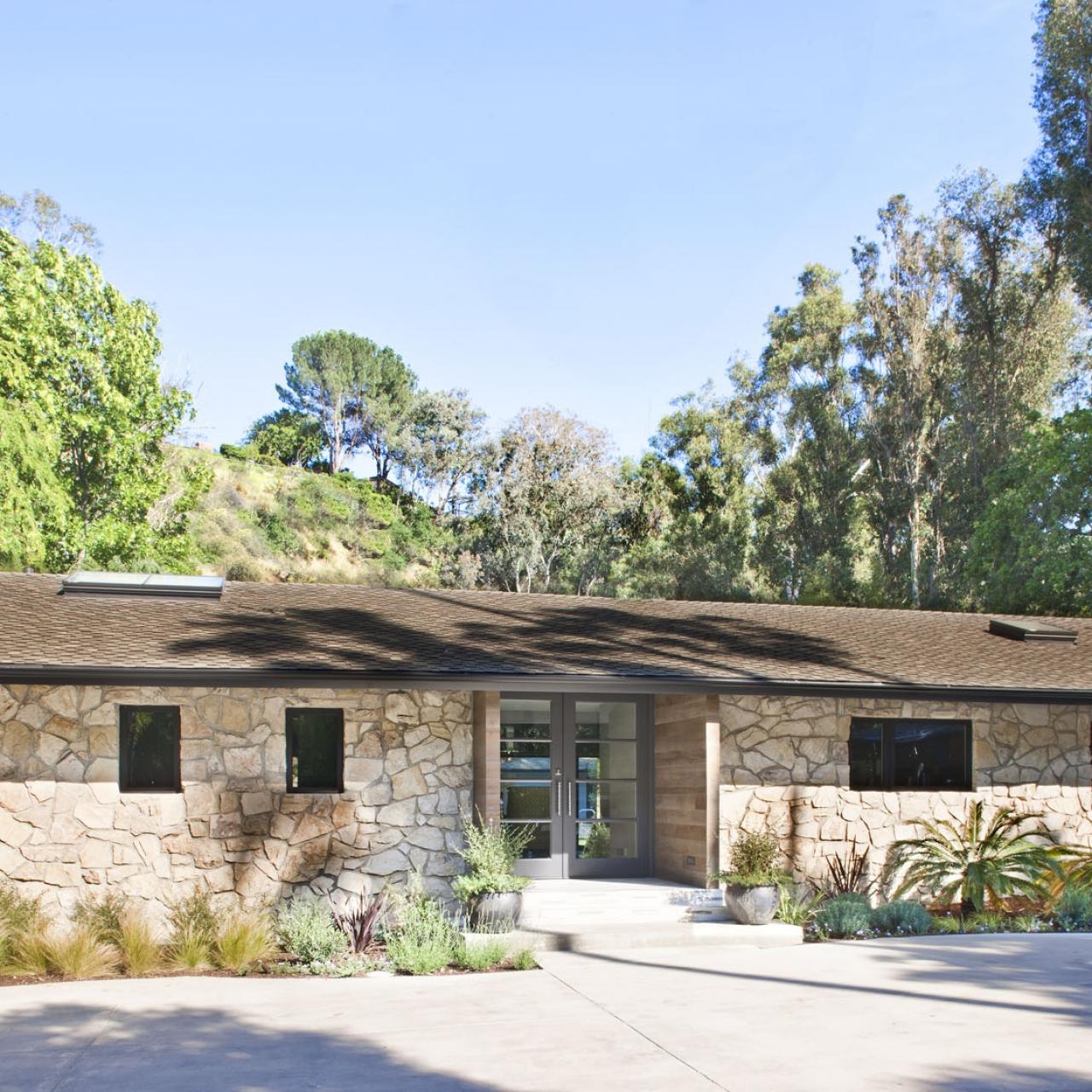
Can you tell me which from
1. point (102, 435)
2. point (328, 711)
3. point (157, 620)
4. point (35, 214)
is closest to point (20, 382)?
point (102, 435)

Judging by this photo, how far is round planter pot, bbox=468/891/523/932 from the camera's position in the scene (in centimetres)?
1042

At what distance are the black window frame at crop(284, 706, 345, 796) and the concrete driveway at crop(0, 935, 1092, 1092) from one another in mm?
2231

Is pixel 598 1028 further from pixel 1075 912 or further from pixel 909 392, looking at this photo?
pixel 909 392

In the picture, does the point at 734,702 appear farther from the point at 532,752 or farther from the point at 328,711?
the point at 328,711

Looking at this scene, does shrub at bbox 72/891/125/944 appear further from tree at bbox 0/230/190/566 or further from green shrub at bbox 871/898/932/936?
tree at bbox 0/230/190/566

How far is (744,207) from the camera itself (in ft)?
64.0

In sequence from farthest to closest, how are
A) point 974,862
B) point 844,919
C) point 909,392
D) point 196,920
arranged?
point 909,392, point 974,862, point 844,919, point 196,920

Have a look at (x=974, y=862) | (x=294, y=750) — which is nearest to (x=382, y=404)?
(x=294, y=750)

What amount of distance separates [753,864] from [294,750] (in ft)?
15.5

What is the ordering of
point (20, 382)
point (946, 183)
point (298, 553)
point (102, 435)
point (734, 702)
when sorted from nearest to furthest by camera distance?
point (734, 702)
point (20, 382)
point (102, 435)
point (946, 183)
point (298, 553)

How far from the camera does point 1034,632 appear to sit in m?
15.3

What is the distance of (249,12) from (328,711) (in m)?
8.68

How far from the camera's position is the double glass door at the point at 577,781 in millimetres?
12805

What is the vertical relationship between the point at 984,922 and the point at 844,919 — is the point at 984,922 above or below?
below
